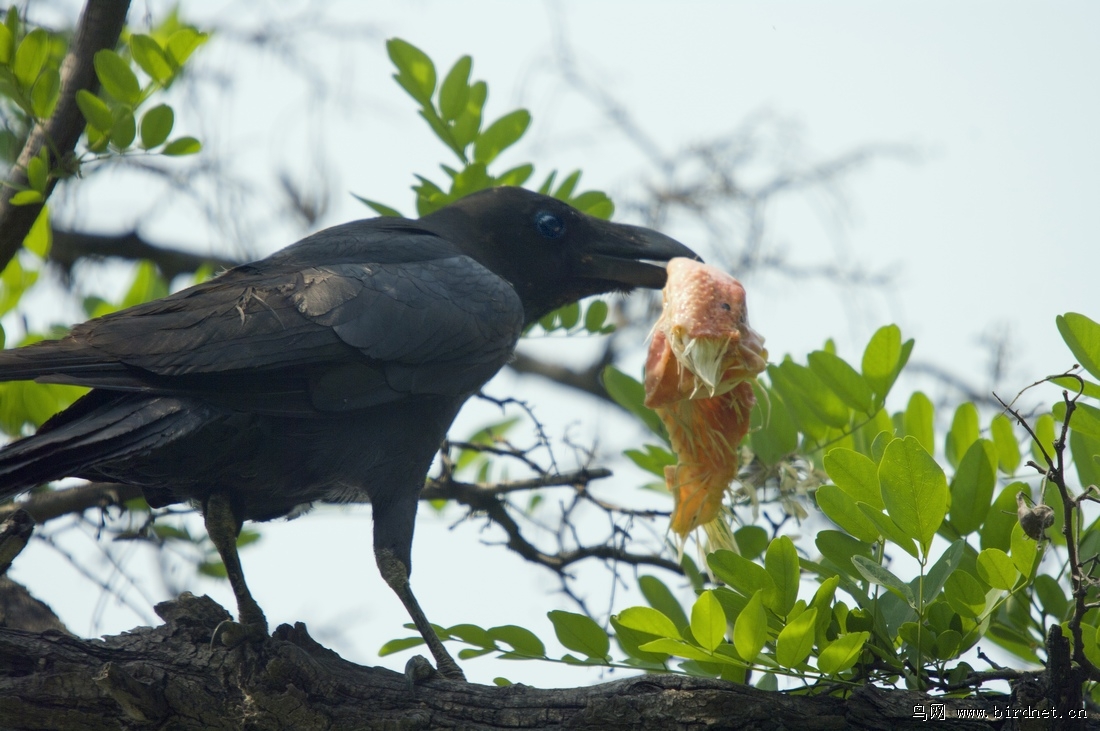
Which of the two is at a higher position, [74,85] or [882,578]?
[74,85]

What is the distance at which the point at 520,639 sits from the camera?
3248 millimetres

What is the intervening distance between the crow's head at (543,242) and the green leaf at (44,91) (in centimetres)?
178

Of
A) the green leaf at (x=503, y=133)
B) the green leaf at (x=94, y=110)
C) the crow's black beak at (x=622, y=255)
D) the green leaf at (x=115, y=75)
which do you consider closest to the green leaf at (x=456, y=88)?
the green leaf at (x=503, y=133)

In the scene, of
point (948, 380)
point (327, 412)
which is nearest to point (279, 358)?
point (327, 412)

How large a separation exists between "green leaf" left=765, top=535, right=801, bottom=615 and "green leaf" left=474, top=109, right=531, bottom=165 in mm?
2552

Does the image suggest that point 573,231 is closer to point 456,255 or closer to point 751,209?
point 456,255

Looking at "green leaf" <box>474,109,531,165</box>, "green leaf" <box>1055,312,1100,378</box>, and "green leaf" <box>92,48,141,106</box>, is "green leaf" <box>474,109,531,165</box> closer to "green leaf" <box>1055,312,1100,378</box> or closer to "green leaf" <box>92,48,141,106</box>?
"green leaf" <box>92,48,141,106</box>

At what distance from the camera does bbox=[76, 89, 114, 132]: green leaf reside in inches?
138

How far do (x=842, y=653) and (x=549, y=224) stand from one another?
9.65 ft

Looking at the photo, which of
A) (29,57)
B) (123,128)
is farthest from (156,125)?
(29,57)

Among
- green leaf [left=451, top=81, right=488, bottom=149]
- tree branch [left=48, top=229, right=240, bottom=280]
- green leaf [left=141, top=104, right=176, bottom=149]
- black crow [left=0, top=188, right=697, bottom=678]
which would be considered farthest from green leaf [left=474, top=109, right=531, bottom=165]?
tree branch [left=48, top=229, right=240, bottom=280]

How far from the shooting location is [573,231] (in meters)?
5.14

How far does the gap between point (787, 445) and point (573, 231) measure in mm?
1752

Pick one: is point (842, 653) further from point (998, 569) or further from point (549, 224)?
point (549, 224)
